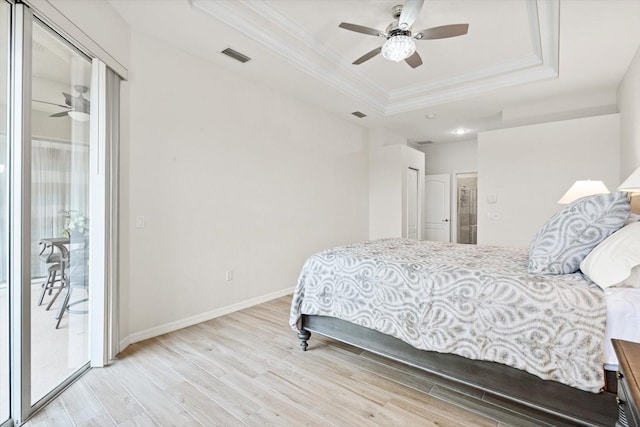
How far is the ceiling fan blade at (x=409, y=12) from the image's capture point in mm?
2227

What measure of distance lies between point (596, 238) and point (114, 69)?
11.3 ft

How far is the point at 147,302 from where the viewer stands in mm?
2699

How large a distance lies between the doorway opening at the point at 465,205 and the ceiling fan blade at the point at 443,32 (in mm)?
5028

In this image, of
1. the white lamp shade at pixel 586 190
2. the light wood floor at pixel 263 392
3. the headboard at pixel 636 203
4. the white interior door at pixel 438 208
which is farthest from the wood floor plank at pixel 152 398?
Result: the white interior door at pixel 438 208

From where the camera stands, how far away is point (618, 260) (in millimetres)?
1420

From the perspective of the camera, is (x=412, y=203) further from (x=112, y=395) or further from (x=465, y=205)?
(x=112, y=395)

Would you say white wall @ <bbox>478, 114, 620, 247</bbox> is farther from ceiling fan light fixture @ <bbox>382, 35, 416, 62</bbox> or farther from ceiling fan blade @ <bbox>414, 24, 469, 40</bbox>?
ceiling fan light fixture @ <bbox>382, 35, 416, 62</bbox>

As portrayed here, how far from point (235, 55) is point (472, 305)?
10.4ft

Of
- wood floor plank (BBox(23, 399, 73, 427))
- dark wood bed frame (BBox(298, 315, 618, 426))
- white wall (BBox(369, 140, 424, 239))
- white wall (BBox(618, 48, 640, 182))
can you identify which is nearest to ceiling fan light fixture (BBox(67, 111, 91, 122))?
wood floor plank (BBox(23, 399, 73, 427))

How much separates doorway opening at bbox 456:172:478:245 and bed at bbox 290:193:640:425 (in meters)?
5.09

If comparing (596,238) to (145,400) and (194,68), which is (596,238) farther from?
(194,68)

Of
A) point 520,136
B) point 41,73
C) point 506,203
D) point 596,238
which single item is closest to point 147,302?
point 41,73

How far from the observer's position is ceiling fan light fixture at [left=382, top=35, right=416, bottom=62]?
259 centimetres

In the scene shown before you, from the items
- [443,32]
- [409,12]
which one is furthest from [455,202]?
[409,12]
